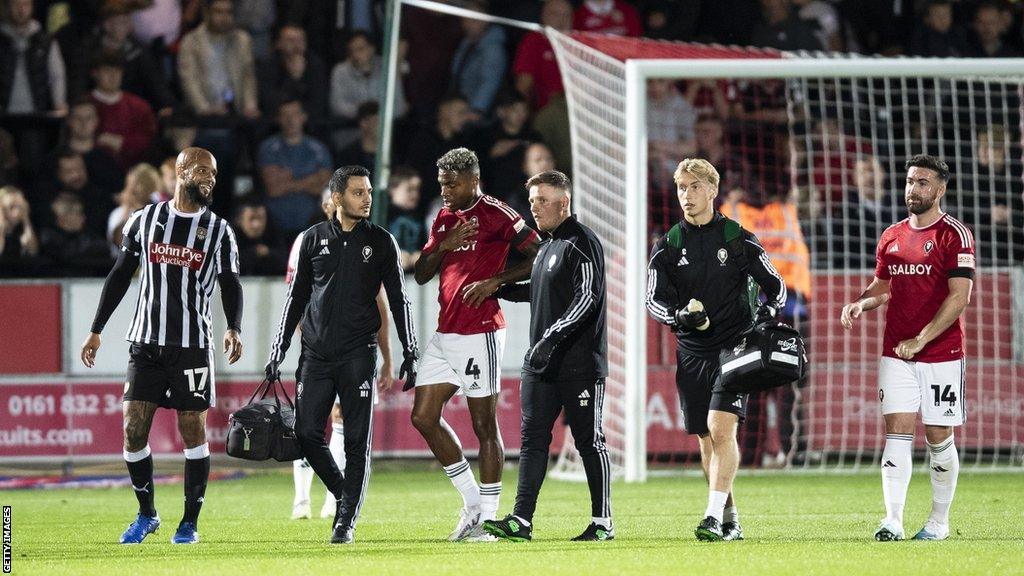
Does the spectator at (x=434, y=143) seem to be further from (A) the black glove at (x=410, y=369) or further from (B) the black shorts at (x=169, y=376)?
(A) the black glove at (x=410, y=369)

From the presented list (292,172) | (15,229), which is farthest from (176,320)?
(292,172)

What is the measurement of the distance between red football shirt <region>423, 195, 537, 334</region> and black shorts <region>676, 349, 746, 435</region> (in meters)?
1.13

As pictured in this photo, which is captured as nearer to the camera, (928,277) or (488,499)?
(928,277)

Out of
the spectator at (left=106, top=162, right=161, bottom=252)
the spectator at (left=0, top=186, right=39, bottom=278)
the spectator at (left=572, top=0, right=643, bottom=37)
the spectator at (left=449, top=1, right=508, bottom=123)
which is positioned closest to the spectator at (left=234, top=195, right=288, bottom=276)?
the spectator at (left=106, top=162, right=161, bottom=252)

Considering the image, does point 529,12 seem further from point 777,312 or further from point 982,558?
point 982,558

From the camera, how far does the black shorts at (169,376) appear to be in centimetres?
907

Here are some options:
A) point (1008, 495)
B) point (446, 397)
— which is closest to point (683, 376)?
point (446, 397)

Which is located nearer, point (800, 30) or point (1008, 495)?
point (1008, 495)

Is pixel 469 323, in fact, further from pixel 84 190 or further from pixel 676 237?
pixel 84 190

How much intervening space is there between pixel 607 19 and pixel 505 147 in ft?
8.46

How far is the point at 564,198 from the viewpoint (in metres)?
9.14

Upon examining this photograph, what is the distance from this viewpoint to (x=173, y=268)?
911 cm

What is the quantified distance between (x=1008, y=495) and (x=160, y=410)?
24.0 feet

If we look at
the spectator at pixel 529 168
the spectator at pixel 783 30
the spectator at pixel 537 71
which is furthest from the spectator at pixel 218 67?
the spectator at pixel 783 30
